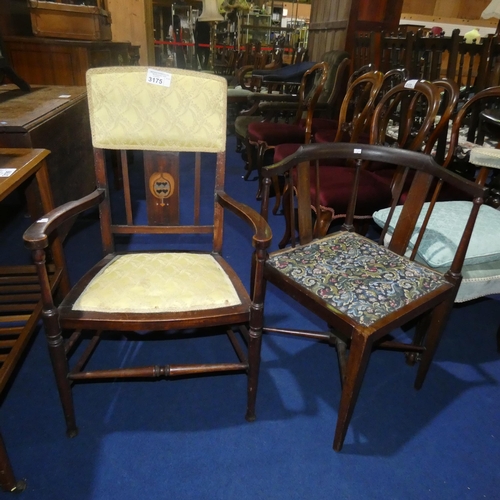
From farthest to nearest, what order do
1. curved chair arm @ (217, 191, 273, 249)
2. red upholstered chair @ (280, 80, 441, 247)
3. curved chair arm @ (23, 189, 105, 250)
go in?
red upholstered chair @ (280, 80, 441, 247), curved chair arm @ (217, 191, 273, 249), curved chair arm @ (23, 189, 105, 250)

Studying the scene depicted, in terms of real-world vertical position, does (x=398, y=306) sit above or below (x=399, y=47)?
below

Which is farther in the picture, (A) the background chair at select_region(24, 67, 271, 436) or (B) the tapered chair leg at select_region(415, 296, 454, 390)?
(B) the tapered chair leg at select_region(415, 296, 454, 390)

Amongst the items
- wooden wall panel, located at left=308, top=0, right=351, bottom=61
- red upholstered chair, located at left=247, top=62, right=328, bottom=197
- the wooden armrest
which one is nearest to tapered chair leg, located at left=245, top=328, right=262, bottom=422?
red upholstered chair, located at left=247, top=62, right=328, bottom=197

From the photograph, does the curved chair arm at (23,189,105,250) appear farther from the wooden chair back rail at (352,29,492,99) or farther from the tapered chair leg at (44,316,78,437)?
the wooden chair back rail at (352,29,492,99)

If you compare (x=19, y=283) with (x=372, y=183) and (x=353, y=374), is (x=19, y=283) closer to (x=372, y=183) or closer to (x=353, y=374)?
(x=353, y=374)

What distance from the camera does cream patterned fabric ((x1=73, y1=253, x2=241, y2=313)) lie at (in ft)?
3.49

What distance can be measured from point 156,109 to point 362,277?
81 cm

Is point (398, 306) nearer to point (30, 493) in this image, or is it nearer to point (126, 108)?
point (126, 108)

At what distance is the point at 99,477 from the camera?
110 centimetres

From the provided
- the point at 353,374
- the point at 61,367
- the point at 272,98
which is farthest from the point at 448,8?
the point at 61,367

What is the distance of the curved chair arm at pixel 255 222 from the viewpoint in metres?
1.03

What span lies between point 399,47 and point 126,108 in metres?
2.54

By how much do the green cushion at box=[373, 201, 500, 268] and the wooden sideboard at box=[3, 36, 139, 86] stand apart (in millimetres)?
2194

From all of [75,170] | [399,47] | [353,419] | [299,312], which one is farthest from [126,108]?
[399,47]
